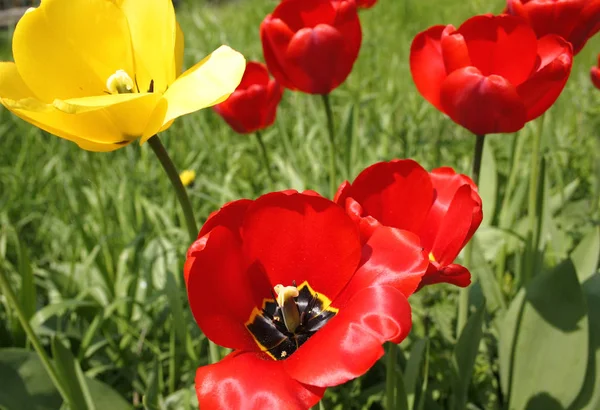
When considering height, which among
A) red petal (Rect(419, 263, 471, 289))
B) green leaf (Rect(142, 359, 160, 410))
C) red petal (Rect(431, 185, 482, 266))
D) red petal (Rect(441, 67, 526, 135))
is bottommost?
green leaf (Rect(142, 359, 160, 410))

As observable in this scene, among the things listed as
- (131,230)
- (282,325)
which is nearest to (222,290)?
(282,325)

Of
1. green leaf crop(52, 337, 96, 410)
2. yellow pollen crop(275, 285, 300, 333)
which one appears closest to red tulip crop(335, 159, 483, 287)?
yellow pollen crop(275, 285, 300, 333)

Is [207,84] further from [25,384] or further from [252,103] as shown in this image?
[25,384]

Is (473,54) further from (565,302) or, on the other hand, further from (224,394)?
(224,394)

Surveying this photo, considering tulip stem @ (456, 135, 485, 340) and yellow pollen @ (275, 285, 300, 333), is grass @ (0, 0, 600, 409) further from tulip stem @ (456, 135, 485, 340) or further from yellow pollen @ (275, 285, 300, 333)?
yellow pollen @ (275, 285, 300, 333)

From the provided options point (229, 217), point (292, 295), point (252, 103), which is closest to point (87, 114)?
point (229, 217)

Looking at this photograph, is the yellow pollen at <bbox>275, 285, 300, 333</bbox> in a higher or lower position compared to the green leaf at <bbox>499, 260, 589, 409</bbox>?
higher
